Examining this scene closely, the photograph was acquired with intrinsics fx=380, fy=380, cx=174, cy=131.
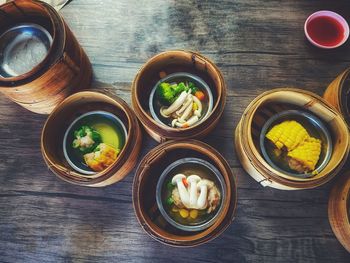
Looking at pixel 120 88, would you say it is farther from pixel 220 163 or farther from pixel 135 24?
pixel 220 163

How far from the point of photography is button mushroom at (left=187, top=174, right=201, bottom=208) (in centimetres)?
218

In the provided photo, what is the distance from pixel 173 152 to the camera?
2.35 metres

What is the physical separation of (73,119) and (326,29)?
1.85 metres

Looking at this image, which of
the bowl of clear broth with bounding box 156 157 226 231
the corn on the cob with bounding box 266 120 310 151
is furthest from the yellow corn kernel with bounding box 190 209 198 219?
the corn on the cob with bounding box 266 120 310 151

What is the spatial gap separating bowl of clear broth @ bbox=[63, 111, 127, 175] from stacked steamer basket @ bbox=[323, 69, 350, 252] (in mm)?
1310

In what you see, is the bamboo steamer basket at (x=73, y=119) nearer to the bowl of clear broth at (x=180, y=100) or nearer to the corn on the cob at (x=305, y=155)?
the bowl of clear broth at (x=180, y=100)

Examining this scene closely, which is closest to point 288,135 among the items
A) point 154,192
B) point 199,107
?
point 199,107

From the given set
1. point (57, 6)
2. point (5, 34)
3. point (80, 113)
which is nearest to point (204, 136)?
point (80, 113)

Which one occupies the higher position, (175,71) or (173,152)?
(175,71)

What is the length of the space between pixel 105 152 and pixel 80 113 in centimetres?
42

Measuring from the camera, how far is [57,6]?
9.89 ft

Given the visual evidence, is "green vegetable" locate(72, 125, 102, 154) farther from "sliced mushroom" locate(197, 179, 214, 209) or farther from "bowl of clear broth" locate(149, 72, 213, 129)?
"sliced mushroom" locate(197, 179, 214, 209)

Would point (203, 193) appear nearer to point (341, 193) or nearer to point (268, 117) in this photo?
point (268, 117)

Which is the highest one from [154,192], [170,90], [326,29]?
[326,29]
